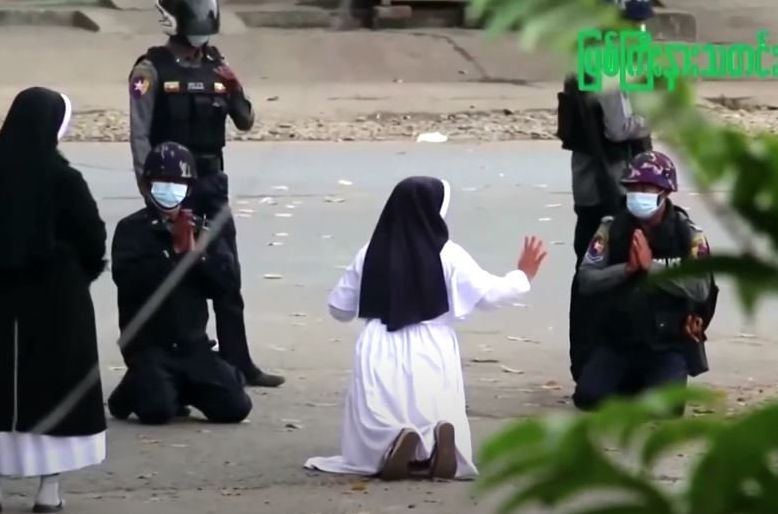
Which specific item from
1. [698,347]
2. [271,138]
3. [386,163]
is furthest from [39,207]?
[271,138]

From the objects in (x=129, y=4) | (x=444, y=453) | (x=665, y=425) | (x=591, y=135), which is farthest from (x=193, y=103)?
(x=129, y=4)

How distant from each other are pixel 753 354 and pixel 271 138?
Result: 6.71 meters

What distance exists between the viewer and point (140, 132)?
6.66 metres

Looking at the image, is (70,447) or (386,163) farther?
(386,163)

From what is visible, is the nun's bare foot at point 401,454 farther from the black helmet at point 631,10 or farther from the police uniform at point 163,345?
the black helmet at point 631,10

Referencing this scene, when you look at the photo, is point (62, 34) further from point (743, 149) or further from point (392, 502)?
point (743, 149)

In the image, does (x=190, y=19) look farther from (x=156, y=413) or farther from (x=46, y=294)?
(x=46, y=294)

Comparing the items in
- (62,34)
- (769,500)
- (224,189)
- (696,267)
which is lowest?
(62,34)

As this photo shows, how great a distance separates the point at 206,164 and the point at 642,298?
5.78ft

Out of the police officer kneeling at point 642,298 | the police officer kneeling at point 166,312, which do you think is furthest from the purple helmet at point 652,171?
the police officer kneeling at point 166,312

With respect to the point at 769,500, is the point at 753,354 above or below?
below

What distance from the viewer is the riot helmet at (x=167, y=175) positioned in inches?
246

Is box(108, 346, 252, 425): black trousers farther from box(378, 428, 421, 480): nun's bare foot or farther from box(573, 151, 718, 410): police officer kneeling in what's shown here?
box(573, 151, 718, 410): police officer kneeling

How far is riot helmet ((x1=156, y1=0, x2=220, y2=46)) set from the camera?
6.69 metres
